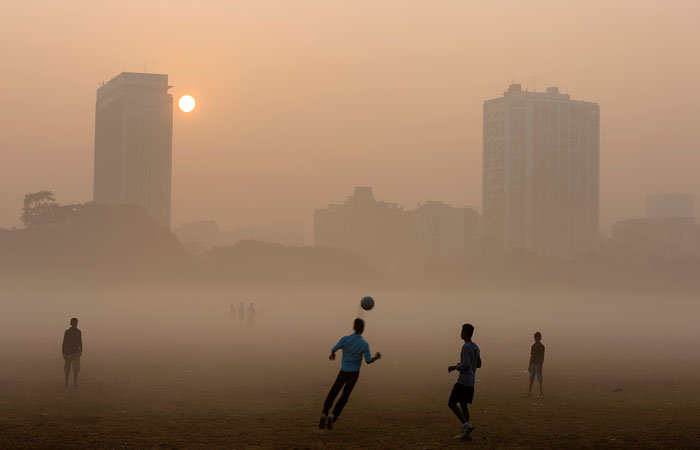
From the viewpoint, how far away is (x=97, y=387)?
2750 centimetres

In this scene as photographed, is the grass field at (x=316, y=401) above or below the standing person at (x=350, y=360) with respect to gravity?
below

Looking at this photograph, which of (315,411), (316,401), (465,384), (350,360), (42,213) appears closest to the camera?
(465,384)

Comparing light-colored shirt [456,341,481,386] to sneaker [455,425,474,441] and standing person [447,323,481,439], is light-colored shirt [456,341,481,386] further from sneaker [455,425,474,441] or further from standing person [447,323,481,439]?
sneaker [455,425,474,441]

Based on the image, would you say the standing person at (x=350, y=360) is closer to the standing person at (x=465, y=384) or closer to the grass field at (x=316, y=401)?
the grass field at (x=316, y=401)

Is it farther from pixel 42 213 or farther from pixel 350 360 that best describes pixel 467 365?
pixel 42 213

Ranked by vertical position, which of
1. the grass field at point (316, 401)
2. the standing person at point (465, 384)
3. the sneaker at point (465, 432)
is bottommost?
the grass field at point (316, 401)

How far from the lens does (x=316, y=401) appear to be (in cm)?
2444

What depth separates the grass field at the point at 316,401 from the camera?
17.5 m

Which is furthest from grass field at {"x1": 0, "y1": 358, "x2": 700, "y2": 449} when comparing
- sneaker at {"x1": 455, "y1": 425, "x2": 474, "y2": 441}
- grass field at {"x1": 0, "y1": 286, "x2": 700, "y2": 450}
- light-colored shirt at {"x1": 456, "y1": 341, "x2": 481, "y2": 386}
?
light-colored shirt at {"x1": 456, "y1": 341, "x2": 481, "y2": 386}

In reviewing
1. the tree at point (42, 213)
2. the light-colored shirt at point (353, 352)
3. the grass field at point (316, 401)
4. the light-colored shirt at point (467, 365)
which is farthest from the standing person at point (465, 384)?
the tree at point (42, 213)

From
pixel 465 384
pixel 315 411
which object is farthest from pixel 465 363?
pixel 315 411

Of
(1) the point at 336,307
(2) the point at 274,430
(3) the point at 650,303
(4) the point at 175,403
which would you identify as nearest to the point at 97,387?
(4) the point at 175,403

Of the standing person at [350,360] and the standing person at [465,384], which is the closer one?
the standing person at [465,384]

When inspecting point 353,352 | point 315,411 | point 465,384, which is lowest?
point 315,411
